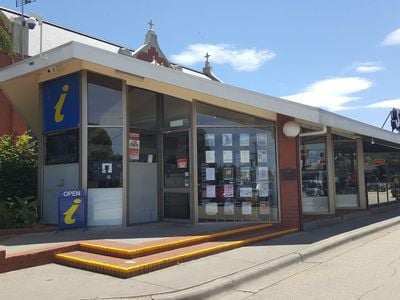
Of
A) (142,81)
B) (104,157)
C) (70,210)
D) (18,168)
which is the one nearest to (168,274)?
(70,210)

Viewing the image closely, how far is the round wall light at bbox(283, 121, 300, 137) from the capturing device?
1297 centimetres

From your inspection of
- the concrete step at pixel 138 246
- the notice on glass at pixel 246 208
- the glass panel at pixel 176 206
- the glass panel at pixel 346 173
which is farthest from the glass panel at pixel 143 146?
the glass panel at pixel 346 173

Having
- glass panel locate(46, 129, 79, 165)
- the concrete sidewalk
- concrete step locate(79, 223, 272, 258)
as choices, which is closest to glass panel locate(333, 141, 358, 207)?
the concrete sidewalk

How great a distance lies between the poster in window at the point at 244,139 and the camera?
43.7 ft

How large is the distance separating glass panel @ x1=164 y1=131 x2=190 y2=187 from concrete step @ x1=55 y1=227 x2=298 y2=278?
112 inches

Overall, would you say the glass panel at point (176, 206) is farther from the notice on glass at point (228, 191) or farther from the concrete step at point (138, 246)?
the concrete step at point (138, 246)

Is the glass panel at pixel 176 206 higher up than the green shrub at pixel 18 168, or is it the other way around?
the green shrub at pixel 18 168

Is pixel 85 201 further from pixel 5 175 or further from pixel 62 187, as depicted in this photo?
pixel 5 175

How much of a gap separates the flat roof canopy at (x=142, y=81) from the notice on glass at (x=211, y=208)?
2647 millimetres

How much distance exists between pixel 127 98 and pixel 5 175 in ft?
15.5

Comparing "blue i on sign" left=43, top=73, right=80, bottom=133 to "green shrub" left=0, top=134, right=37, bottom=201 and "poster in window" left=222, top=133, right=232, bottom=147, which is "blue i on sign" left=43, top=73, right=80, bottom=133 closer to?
"green shrub" left=0, top=134, right=37, bottom=201

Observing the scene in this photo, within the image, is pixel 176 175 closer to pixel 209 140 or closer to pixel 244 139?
pixel 209 140

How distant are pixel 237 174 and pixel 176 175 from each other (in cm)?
166

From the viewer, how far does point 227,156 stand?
13.2 metres
